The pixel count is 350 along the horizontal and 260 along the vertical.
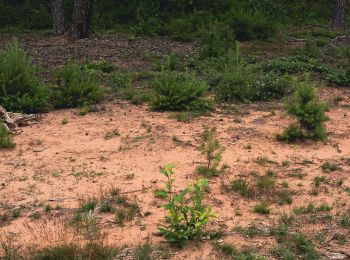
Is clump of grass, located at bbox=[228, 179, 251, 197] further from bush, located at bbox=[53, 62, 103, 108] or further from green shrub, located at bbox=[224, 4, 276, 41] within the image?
green shrub, located at bbox=[224, 4, 276, 41]

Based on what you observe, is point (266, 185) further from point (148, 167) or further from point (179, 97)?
point (179, 97)

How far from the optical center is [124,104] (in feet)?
33.5

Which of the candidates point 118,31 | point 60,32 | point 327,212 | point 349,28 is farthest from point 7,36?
point 327,212

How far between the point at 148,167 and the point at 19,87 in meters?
3.52

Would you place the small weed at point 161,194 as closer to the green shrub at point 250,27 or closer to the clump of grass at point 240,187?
the clump of grass at point 240,187

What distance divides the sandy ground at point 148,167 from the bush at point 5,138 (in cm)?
12

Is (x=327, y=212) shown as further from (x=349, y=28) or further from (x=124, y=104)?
(x=349, y=28)

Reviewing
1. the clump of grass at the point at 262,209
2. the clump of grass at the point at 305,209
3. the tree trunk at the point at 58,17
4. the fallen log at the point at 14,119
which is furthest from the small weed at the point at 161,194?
the tree trunk at the point at 58,17

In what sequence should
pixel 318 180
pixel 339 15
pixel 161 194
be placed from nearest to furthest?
1. pixel 161 194
2. pixel 318 180
3. pixel 339 15

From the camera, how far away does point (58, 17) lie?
16984 millimetres

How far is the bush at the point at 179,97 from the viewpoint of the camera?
9.78 m

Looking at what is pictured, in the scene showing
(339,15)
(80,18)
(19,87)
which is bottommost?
(19,87)

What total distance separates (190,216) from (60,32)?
12.1m

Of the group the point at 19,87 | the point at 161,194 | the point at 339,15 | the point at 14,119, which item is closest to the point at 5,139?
the point at 14,119
